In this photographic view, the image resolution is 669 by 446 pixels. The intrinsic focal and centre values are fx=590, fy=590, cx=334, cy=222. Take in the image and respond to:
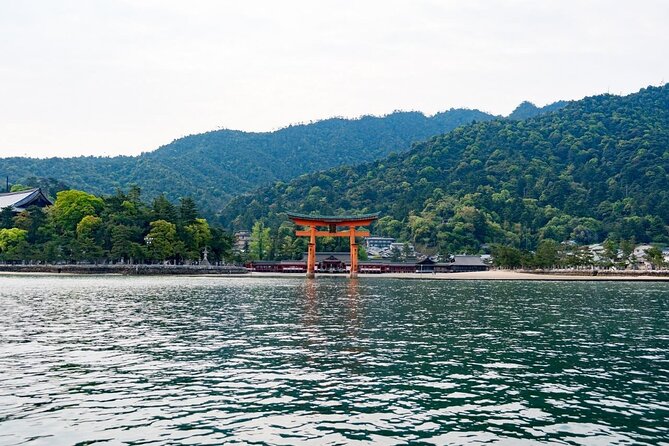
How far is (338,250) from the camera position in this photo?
12694 cm

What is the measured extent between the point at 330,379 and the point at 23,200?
102 m

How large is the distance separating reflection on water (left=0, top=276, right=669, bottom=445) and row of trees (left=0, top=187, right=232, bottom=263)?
59.6 meters

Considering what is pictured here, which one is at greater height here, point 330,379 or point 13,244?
point 13,244

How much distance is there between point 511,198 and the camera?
6442 inches

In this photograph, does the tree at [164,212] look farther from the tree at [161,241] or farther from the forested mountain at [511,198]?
the forested mountain at [511,198]

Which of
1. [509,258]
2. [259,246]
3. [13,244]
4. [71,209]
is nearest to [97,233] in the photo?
[71,209]

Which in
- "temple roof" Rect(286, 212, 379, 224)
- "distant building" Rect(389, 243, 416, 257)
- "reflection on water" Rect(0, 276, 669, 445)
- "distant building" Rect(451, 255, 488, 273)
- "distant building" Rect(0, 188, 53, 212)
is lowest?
"reflection on water" Rect(0, 276, 669, 445)

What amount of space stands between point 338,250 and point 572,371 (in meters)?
109

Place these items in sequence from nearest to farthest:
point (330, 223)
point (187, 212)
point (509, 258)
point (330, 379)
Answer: point (330, 379) → point (330, 223) → point (187, 212) → point (509, 258)

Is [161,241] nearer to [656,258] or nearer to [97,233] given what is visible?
[97,233]

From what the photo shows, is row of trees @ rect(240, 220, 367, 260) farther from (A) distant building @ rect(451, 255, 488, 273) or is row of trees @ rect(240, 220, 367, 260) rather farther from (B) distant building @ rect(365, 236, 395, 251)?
(B) distant building @ rect(365, 236, 395, 251)

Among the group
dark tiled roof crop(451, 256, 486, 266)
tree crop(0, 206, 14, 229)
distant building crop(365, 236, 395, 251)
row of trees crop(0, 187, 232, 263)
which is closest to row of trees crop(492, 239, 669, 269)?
dark tiled roof crop(451, 256, 486, 266)

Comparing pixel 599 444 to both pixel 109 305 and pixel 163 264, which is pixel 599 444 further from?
pixel 163 264

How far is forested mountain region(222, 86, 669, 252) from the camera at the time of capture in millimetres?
142500
